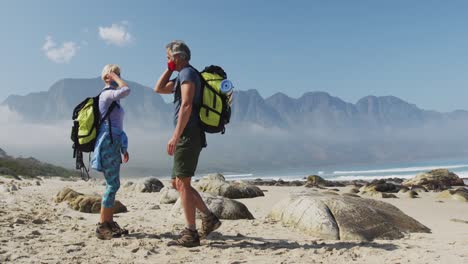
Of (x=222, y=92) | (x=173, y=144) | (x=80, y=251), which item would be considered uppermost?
(x=222, y=92)

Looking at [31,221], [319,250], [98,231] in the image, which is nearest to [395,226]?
[319,250]

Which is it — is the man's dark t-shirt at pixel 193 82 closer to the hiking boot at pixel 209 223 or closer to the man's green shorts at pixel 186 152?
the man's green shorts at pixel 186 152

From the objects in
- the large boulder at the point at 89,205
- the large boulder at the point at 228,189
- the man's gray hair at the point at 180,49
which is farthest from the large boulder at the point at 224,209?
the large boulder at the point at 228,189

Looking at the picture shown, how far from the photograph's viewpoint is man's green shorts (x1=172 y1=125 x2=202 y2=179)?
17.1 ft

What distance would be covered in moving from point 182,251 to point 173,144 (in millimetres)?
1363

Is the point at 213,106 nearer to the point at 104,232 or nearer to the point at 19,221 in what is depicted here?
the point at 104,232

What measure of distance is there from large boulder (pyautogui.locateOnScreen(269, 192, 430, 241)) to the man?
6.54 feet

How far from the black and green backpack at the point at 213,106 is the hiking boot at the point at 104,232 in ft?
6.65

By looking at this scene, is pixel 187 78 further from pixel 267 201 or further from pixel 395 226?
pixel 267 201

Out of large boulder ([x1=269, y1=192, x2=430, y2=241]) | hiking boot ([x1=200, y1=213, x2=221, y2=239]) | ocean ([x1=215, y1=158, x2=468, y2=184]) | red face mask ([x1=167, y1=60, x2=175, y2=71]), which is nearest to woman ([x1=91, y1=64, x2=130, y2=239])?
red face mask ([x1=167, y1=60, x2=175, y2=71])

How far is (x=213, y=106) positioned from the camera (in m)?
5.24

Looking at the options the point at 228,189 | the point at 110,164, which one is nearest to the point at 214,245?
the point at 110,164

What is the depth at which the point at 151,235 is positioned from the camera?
613cm

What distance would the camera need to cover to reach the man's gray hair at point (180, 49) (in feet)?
17.7
